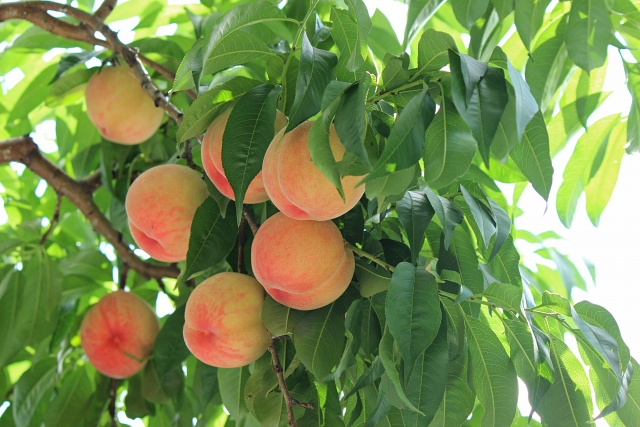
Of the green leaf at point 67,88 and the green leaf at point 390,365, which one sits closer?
the green leaf at point 390,365

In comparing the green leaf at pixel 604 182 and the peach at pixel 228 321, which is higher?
the green leaf at pixel 604 182

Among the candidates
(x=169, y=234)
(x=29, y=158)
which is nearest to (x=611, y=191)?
(x=169, y=234)

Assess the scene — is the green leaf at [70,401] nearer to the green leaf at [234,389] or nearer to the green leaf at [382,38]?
the green leaf at [234,389]

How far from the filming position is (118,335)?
6.19 feet

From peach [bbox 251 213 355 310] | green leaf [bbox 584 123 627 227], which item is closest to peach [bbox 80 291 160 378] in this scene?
peach [bbox 251 213 355 310]

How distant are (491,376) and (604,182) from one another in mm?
994

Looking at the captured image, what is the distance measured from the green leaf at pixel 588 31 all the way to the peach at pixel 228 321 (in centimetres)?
85

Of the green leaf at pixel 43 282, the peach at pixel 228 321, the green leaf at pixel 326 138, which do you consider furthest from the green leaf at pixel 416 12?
the green leaf at pixel 43 282

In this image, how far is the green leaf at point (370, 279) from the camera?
114cm

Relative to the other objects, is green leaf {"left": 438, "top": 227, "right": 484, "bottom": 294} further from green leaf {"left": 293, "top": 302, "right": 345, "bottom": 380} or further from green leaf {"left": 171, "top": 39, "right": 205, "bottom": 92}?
green leaf {"left": 171, "top": 39, "right": 205, "bottom": 92}

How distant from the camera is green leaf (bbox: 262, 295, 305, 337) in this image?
1247mm

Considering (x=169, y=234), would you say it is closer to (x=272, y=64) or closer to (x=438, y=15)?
(x=272, y=64)

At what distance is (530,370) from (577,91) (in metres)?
0.96

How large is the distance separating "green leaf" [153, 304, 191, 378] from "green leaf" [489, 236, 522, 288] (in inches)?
35.2
